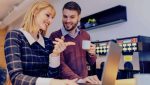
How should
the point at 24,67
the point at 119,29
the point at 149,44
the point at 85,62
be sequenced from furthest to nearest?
the point at 119,29, the point at 149,44, the point at 85,62, the point at 24,67

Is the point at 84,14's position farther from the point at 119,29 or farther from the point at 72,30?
the point at 72,30

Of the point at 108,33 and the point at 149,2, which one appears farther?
the point at 108,33

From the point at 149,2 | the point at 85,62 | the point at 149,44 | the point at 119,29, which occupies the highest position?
the point at 149,2

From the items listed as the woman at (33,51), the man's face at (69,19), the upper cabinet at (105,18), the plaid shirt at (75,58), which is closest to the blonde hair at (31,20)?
the woman at (33,51)

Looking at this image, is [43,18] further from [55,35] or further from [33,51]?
[55,35]

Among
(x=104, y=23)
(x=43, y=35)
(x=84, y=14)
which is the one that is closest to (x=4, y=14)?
(x=84, y=14)

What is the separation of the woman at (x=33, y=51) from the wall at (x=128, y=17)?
1.51 meters

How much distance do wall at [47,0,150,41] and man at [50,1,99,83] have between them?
970 mm

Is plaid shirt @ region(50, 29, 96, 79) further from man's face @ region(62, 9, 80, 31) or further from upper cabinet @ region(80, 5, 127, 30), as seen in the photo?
upper cabinet @ region(80, 5, 127, 30)

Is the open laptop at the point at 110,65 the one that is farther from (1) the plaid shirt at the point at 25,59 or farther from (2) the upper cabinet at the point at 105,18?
(2) the upper cabinet at the point at 105,18

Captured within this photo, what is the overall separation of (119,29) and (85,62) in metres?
1.27

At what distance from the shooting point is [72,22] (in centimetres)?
209

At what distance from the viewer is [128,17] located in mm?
2990

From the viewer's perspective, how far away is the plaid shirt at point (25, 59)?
123 cm
